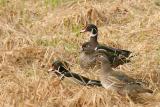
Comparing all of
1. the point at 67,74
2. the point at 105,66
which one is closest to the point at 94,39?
the point at 67,74

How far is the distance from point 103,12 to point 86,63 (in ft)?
6.70

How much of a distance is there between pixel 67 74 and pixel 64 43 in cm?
156

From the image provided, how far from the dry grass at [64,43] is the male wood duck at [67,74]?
106 mm

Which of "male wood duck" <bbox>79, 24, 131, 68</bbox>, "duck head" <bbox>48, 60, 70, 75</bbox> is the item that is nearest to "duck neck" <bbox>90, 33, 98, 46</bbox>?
"male wood duck" <bbox>79, 24, 131, 68</bbox>

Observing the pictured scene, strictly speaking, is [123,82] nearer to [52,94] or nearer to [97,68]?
[52,94]

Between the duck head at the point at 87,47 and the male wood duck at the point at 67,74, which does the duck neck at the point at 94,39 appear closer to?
the duck head at the point at 87,47

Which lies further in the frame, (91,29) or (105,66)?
(91,29)

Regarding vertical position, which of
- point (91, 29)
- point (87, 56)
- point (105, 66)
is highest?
point (105, 66)

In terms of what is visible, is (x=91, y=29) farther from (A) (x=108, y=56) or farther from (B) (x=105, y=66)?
(B) (x=105, y=66)

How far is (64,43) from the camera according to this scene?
360 inches

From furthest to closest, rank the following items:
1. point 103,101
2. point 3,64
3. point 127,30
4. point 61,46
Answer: point 127,30, point 61,46, point 3,64, point 103,101

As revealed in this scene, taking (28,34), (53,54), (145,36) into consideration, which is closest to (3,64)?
(53,54)

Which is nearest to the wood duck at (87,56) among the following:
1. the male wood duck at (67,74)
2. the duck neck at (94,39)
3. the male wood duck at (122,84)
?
the duck neck at (94,39)

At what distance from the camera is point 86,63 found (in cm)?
843
